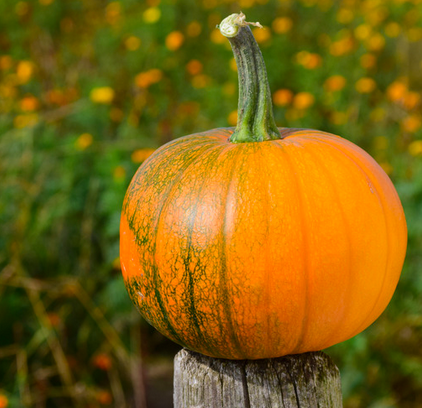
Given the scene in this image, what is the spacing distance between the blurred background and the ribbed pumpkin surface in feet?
5.26

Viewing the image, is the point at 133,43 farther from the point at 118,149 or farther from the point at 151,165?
the point at 151,165

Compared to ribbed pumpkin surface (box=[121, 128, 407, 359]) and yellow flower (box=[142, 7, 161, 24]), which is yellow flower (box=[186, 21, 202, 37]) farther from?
ribbed pumpkin surface (box=[121, 128, 407, 359])

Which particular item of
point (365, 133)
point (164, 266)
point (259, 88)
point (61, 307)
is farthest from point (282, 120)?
point (164, 266)

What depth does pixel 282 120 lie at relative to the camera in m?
4.13

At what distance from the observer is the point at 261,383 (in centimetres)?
162

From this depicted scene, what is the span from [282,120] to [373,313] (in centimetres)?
265

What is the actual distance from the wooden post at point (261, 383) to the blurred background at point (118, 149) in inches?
56.3

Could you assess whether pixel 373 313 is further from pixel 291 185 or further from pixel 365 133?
pixel 365 133

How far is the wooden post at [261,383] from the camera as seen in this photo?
1614 millimetres

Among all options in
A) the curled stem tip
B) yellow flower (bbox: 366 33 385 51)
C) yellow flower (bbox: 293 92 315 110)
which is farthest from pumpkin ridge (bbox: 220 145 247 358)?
yellow flower (bbox: 366 33 385 51)

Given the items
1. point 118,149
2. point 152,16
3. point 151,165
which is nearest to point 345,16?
point 152,16

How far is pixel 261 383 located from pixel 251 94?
85 cm

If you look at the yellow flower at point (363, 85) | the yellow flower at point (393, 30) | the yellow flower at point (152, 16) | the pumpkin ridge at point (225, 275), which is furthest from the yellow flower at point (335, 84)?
the pumpkin ridge at point (225, 275)

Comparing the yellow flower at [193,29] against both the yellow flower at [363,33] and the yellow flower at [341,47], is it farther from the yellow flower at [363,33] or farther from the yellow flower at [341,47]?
the yellow flower at [363,33]
